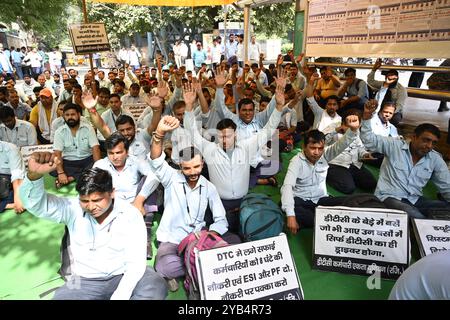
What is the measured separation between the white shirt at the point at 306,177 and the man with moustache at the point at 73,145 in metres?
2.92

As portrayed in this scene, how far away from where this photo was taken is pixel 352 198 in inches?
127

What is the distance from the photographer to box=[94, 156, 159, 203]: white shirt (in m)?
3.36

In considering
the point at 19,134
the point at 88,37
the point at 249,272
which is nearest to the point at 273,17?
the point at 88,37

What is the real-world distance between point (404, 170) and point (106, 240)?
2.99m

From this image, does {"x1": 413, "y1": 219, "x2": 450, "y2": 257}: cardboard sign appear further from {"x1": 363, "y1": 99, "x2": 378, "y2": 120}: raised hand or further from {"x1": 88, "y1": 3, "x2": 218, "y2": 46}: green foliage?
{"x1": 88, "y1": 3, "x2": 218, "y2": 46}: green foliage

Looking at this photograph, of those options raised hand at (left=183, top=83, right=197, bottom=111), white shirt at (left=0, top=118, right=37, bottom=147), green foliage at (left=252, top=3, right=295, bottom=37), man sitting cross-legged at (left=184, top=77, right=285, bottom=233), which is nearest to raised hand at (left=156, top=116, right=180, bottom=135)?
man sitting cross-legged at (left=184, top=77, right=285, bottom=233)

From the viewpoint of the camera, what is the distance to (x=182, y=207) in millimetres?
2896

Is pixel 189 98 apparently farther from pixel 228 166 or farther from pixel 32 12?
pixel 32 12

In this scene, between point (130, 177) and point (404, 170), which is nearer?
point (404, 170)

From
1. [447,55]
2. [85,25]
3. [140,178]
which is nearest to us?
[140,178]

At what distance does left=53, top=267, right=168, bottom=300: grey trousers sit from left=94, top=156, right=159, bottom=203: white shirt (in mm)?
1163
